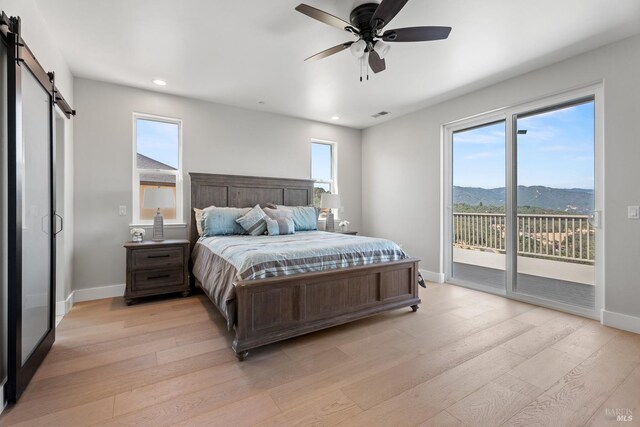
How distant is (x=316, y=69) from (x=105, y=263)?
143 inches

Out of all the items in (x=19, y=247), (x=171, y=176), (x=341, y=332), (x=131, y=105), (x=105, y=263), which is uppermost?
(x=131, y=105)

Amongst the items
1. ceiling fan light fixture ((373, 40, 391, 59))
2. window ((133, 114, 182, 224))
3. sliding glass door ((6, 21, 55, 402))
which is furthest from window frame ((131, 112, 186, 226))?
ceiling fan light fixture ((373, 40, 391, 59))

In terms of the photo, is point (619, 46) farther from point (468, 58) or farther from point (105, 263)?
point (105, 263)

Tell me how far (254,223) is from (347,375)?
241cm

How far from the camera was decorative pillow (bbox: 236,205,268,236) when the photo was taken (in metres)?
3.92

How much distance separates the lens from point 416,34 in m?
2.19

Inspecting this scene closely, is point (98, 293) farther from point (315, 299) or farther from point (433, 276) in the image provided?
point (433, 276)

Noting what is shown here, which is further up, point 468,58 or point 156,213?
point 468,58

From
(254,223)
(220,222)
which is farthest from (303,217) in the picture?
(220,222)

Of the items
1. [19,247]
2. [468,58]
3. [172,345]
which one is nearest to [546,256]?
[468,58]

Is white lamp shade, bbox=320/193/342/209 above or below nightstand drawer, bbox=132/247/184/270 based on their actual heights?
above

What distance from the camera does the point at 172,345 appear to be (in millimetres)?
2455

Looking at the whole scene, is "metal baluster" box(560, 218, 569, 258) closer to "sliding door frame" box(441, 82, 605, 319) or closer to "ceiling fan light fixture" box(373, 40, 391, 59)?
"sliding door frame" box(441, 82, 605, 319)

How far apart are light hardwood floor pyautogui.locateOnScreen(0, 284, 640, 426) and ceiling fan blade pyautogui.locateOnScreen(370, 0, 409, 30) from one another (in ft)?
8.10
